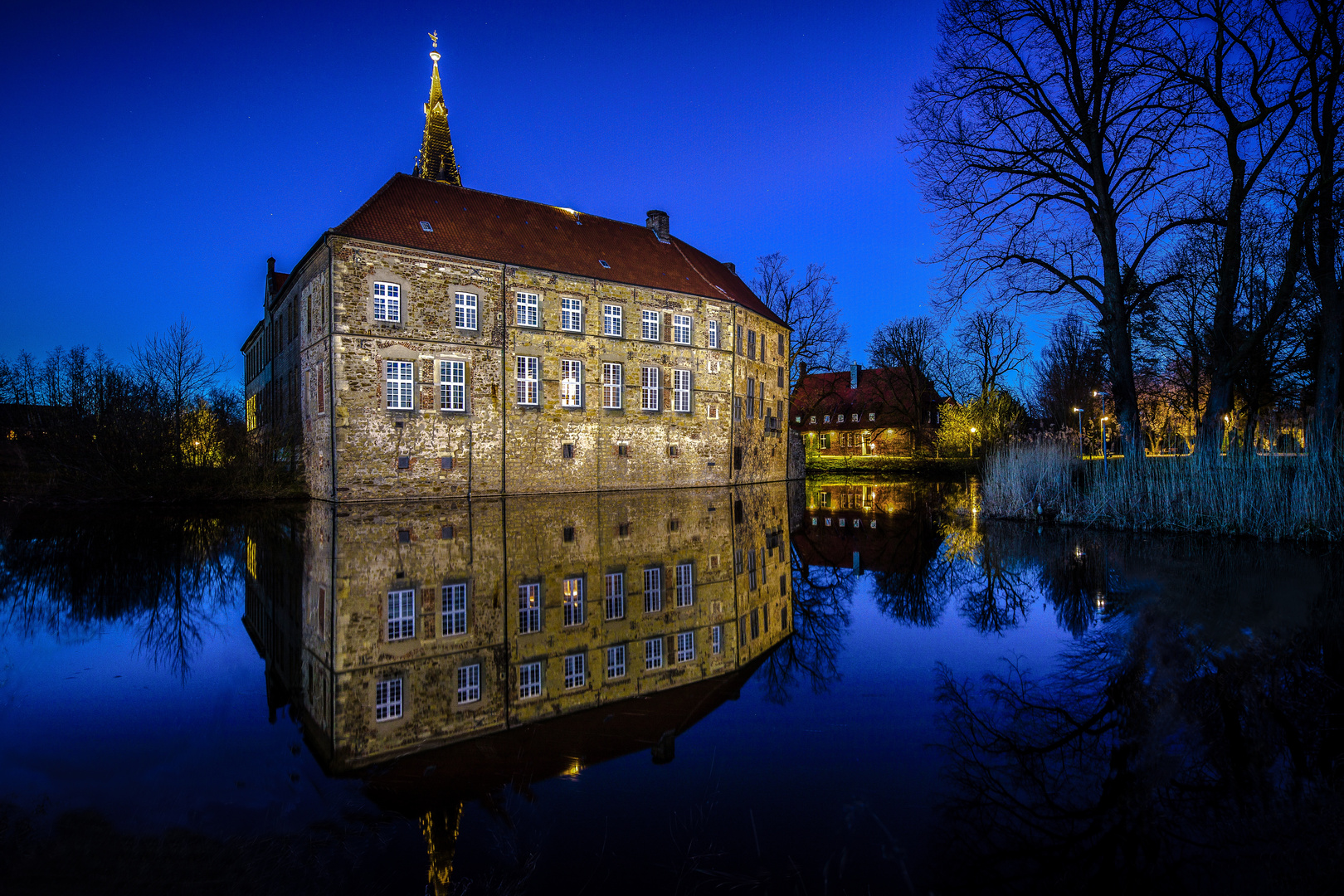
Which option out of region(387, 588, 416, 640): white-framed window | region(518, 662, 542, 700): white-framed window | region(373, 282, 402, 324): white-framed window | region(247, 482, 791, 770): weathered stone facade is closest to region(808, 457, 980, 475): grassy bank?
region(247, 482, 791, 770): weathered stone facade

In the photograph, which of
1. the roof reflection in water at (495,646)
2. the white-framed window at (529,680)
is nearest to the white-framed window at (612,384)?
the roof reflection in water at (495,646)

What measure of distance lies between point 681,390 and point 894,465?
2019cm

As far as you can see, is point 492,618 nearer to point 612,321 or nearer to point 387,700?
point 387,700

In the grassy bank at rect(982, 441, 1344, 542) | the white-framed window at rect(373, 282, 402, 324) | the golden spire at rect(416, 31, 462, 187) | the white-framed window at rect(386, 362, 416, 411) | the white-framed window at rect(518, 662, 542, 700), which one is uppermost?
the golden spire at rect(416, 31, 462, 187)

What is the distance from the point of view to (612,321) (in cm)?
2681

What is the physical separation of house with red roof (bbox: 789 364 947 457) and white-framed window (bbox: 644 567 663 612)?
1890 inches

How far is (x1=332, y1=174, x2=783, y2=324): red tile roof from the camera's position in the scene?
75.5 ft

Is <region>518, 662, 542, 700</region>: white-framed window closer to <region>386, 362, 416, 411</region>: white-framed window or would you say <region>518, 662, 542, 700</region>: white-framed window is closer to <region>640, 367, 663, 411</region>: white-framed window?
<region>386, 362, 416, 411</region>: white-framed window

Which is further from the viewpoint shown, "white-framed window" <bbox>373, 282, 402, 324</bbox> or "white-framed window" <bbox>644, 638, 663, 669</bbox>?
"white-framed window" <bbox>373, 282, 402, 324</bbox>

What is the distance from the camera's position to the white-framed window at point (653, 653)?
5638 millimetres

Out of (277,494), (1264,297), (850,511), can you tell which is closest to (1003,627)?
(850,511)

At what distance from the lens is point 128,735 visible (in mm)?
4102

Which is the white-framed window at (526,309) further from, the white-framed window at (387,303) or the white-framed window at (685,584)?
the white-framed window at (685,584)

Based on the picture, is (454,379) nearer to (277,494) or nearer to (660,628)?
(277,494)
